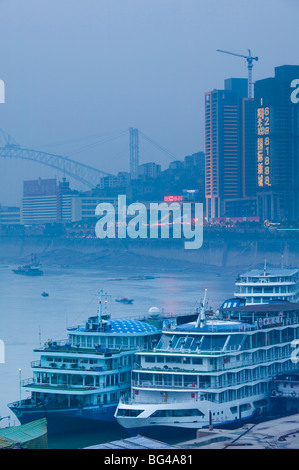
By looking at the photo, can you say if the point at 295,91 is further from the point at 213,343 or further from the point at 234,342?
the point at 213,343

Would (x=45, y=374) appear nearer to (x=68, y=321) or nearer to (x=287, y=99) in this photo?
(x=68, y=321)

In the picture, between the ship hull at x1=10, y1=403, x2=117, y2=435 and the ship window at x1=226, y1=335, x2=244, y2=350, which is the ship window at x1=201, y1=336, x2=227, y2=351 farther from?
the ship hull at x1=10, y1=403, x2=117, y2=435

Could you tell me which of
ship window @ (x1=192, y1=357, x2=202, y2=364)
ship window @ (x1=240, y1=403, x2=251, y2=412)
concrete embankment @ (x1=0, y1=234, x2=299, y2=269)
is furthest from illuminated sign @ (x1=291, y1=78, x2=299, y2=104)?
ship window @ (x1=192, y1=357, x2=202, y2=364)

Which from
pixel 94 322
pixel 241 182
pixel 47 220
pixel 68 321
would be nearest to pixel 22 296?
pixel 68 321

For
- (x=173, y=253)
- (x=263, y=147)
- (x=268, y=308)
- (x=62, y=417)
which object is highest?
(x=263, y=147)

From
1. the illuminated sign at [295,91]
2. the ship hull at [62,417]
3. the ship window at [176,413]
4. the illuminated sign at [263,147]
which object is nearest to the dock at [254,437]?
the ship window at [176,413]

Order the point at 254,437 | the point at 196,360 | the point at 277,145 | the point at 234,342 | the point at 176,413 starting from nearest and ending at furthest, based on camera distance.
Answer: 1. the point at 254,437
2. the point at 176,413
3. the point at 196,360
4. the point at 234,342
5. the point at 277,145

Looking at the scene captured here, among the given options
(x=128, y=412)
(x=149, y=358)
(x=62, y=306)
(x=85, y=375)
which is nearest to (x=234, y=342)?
(x=149, y=358)
